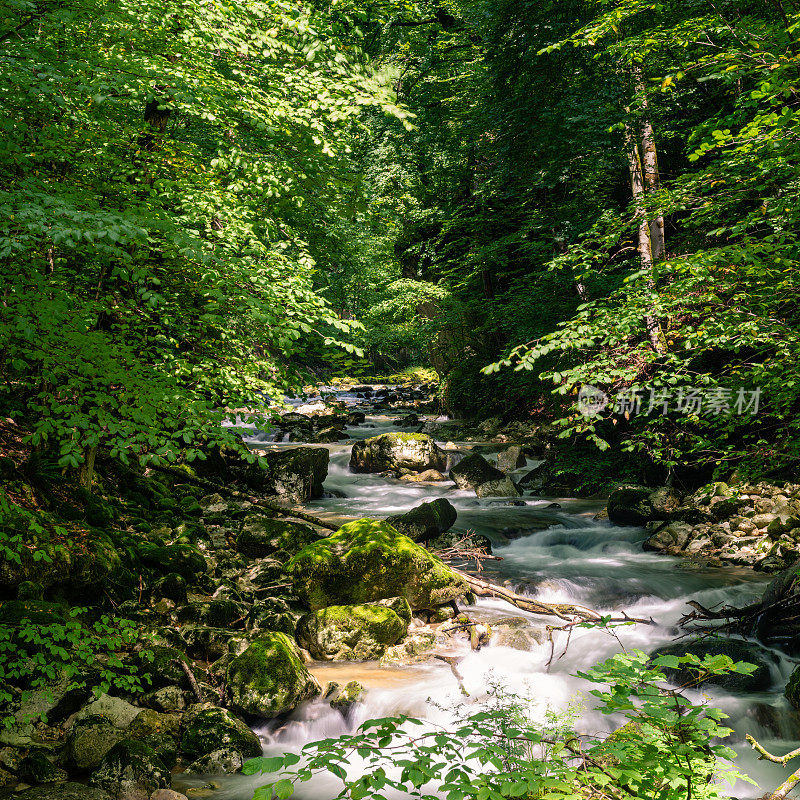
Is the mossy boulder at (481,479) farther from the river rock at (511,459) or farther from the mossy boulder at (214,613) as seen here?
the mossy boulder at (214,613)

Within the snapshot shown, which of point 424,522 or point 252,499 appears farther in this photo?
point 252,499

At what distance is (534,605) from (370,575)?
7.54 feet

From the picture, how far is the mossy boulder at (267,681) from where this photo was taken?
4.94m

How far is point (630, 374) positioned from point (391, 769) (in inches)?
155

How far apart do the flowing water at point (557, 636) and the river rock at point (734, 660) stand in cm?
10

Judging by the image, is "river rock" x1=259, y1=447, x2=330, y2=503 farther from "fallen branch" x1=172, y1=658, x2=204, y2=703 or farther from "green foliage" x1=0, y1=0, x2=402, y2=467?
"fallen branch" x1=172, y1=658, x2=204, y2=703

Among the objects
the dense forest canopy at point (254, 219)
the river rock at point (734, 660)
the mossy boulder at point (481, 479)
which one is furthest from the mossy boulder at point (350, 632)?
the mossy boulder at point (481, 479)

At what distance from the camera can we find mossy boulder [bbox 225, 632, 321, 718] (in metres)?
4.94

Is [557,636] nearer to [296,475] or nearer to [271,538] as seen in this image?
[271,538]

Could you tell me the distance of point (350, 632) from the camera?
20.2 ft

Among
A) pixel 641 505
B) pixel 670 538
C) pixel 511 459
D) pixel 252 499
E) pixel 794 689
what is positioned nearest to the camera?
pixel 794 689

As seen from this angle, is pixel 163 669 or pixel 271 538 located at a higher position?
pixel 271 538

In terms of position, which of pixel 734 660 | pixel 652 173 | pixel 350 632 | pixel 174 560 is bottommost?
pixel 350 632

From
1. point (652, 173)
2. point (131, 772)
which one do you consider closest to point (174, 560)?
point (131, 772)
